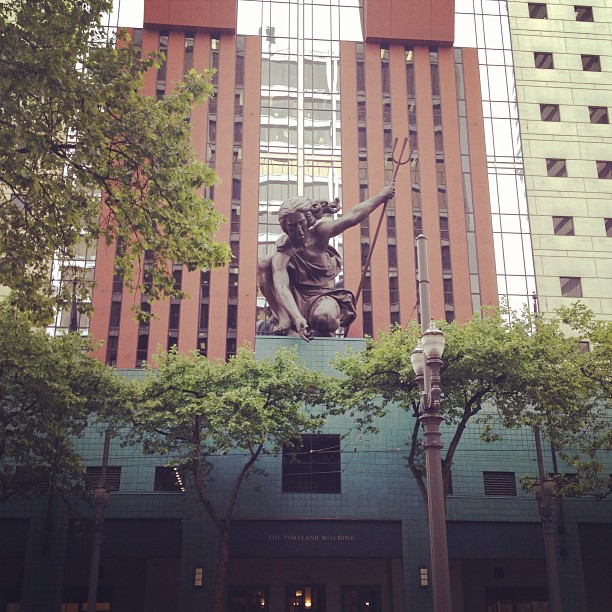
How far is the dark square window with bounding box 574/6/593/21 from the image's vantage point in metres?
57.9

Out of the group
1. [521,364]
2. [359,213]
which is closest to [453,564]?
[521,364]

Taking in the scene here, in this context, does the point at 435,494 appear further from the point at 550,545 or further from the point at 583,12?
the point at 583,12

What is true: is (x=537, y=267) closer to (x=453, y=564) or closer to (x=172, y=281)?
(x=453, y=564)

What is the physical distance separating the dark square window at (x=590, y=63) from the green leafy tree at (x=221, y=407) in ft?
136

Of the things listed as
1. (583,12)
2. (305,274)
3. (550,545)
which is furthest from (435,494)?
(583,12)

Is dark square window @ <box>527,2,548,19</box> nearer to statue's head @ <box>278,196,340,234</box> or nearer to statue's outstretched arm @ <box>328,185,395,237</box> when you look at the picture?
statue's outstretched arm @ <box>328,185,395,237</box>

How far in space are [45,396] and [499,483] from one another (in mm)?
16381

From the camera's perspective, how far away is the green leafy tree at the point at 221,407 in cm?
2383

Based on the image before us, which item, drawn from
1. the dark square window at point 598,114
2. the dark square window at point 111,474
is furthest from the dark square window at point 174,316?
the dark square window at point 598,114

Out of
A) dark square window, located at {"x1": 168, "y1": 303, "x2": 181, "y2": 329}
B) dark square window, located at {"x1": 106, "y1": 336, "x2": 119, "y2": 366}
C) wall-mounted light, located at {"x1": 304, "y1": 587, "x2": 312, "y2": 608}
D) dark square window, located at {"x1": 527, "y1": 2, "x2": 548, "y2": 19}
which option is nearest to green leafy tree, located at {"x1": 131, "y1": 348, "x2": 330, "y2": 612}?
wall-mounted light, located at {"x1": 304, "y1": 587, "x2": 312, "y2": 608}

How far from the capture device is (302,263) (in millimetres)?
28234

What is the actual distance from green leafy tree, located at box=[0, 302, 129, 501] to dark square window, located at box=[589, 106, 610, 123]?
42.8 metres

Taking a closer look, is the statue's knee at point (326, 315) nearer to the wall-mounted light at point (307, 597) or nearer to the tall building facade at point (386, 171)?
the tall building facade at point (386, 171)

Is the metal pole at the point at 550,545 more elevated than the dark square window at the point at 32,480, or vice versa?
the dark square window at the point at 32,480
